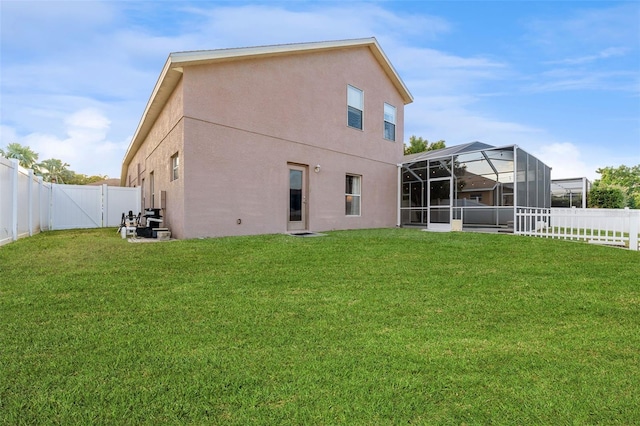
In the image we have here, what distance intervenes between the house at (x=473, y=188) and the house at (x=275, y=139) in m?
1.05

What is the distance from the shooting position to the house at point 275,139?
8.72 m

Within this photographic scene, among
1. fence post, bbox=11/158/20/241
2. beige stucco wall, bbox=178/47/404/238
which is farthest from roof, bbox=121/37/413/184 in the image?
fence post, bbox=11/158/20/241

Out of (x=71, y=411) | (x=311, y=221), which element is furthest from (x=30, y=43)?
(x=71, y=411)

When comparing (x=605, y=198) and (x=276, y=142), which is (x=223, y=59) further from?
(x=605, y=198)

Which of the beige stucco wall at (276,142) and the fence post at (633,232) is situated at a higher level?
the beige stucco wall at (276,142)

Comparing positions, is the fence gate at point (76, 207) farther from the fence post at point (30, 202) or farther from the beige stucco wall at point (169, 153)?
the fence post at point (30, 202)

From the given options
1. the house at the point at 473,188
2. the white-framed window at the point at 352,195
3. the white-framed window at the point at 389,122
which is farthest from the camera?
the white-framed window at the point at 389,122

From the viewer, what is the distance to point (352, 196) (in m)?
12.8

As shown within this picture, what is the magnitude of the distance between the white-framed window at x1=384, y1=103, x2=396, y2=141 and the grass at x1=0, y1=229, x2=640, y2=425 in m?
9.87

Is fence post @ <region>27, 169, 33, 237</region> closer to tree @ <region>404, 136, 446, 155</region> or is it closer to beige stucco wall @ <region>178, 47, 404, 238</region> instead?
beige stucco wall @ <region>178, 47, 404, 238</region>

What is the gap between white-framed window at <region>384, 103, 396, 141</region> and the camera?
14.4m

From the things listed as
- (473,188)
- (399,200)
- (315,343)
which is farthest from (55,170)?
(315,343)

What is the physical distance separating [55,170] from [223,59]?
3538 centimetres

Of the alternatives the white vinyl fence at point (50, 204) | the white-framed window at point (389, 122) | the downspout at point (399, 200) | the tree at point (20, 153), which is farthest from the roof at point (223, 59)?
the tree at point (20, 153)
